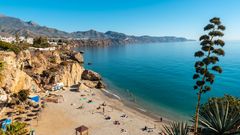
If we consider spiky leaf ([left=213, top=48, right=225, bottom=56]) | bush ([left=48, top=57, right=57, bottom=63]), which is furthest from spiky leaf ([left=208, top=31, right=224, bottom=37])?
bush ([left=48, top=57, right=57, bottom=63])

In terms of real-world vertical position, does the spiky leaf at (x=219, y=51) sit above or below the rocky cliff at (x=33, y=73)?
above

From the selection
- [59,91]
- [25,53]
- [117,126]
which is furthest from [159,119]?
[25,53]

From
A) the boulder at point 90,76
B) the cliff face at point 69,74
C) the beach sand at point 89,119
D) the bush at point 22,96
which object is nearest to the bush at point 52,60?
the cliff face at point 69,74

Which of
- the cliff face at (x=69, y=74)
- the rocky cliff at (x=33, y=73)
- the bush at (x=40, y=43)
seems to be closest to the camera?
the rocky cliff at (x=33, y=73)

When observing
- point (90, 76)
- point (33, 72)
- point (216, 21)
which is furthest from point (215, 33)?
point (90, 76)

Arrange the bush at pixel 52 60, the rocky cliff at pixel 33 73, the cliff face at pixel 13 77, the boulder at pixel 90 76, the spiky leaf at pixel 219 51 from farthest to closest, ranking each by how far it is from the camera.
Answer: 1. the boulder at pixel 90 76
2. the bush at pixel 52 60
3. the rocky cliff at pixel 33 73
4. the cliff face at pixel 13 77
5. the spiky leaf at pixel 219 51

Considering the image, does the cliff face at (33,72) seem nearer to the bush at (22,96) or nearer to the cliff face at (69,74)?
the cliff face at (69,74)

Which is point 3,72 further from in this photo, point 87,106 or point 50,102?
point 87,106
